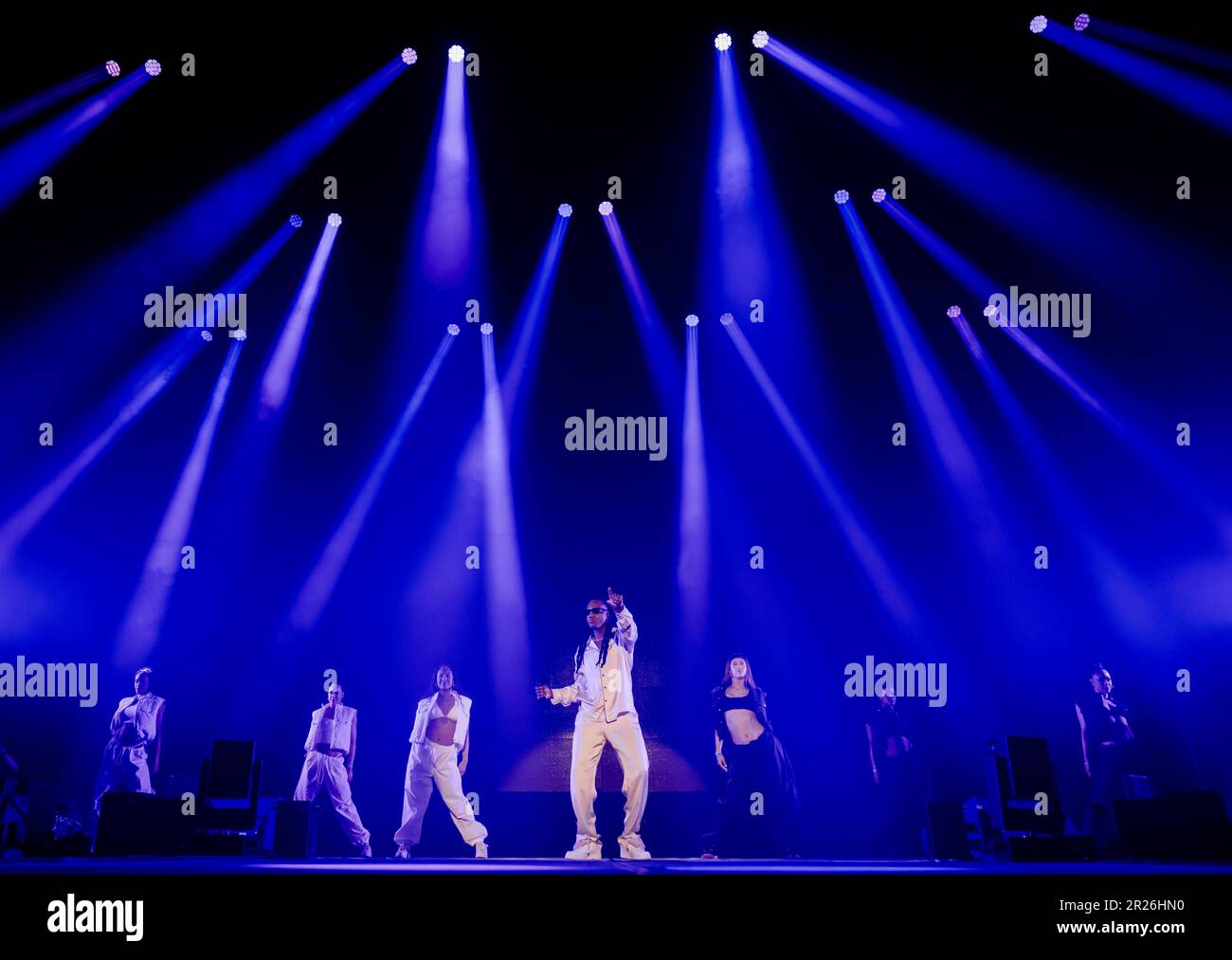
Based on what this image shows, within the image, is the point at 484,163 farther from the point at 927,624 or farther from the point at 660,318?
the point at 927,624

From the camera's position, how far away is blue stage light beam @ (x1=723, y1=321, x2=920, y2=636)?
10164mm

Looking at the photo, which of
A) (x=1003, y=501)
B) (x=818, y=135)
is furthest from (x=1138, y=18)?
(x=1003, y=501)

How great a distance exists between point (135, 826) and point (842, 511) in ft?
21.0

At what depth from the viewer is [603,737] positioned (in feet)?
29.3

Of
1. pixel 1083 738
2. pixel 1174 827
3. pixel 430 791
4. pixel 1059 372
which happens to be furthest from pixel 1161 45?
pixel 430 791

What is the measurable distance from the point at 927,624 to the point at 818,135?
4.41m

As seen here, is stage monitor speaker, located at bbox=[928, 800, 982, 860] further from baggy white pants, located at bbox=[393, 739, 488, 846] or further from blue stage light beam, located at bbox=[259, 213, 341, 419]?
blue stage light beam, located at bbox=[259, 213, 341, 419]

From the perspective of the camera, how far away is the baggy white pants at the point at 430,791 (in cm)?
923

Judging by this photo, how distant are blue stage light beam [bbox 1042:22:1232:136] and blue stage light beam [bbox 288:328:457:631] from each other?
5769 millimetres

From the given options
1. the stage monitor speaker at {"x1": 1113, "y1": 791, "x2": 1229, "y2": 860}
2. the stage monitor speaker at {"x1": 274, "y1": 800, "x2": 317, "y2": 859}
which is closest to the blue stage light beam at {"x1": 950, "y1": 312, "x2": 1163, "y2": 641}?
the stage monitor speaker at {"x1": 1113, "y1": 791, "x2": 1229, "y2": 860}

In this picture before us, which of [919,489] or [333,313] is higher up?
[333,313]

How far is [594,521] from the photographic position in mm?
10328
